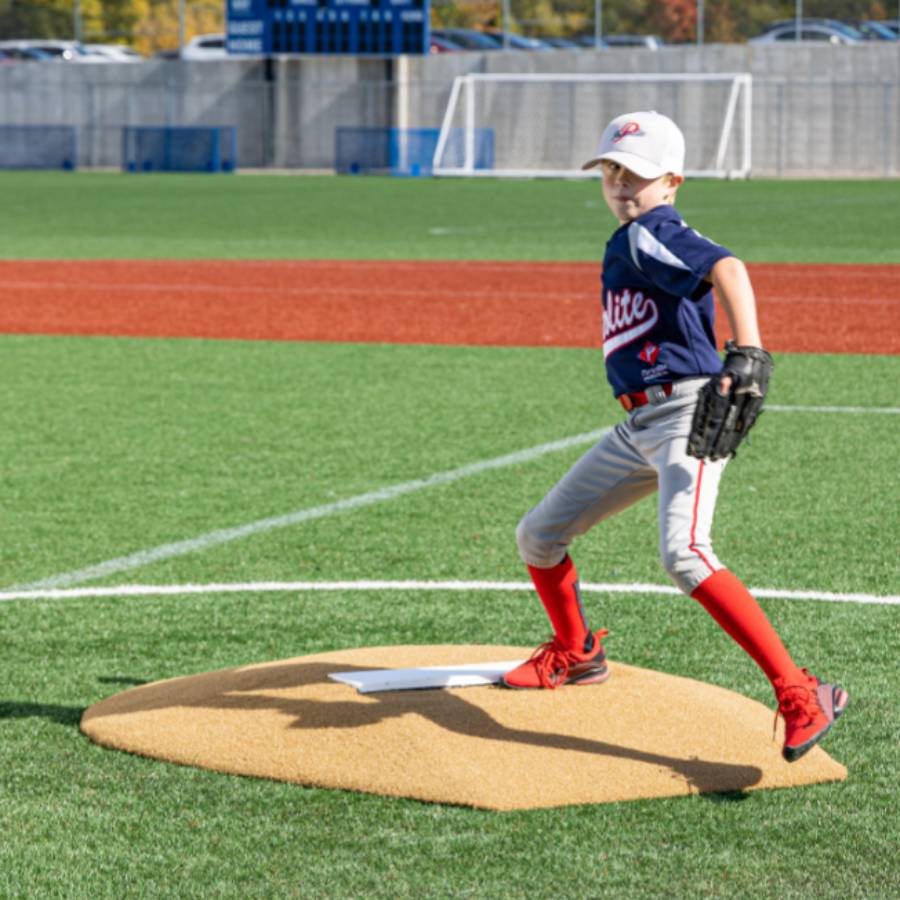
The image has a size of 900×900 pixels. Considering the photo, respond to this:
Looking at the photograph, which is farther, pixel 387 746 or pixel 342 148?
pixel 342 148

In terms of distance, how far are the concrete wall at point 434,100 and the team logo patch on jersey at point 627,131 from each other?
42.9m

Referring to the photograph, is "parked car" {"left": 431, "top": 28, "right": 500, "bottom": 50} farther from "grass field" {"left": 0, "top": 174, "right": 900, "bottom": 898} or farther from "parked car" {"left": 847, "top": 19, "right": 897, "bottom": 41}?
"grass field" {"left": 0, "top": 174, "right": 900, "bottom": 898}

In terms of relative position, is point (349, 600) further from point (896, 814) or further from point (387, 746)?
point (896, 814)

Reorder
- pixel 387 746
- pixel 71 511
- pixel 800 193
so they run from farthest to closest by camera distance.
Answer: pixel 800 193
pixel 71 511
pixel 387 746

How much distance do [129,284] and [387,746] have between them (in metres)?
15.2

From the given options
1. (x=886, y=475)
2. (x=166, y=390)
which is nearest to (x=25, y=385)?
(x=166, y=390)

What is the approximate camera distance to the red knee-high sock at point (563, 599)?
494 centimetres

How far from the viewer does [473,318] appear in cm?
1577

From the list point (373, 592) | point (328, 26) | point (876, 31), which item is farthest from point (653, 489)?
point (876, 31)

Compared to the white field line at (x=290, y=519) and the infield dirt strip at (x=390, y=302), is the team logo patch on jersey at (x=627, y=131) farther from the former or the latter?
the infield dirt strip at (x=390, y=302)

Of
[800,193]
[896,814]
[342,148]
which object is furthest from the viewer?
[342,148]

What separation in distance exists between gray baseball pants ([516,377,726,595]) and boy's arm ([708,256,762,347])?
0.90ft

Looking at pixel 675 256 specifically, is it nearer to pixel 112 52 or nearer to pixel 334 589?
pixel 334 589

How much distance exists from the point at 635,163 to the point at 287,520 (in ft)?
11.6
